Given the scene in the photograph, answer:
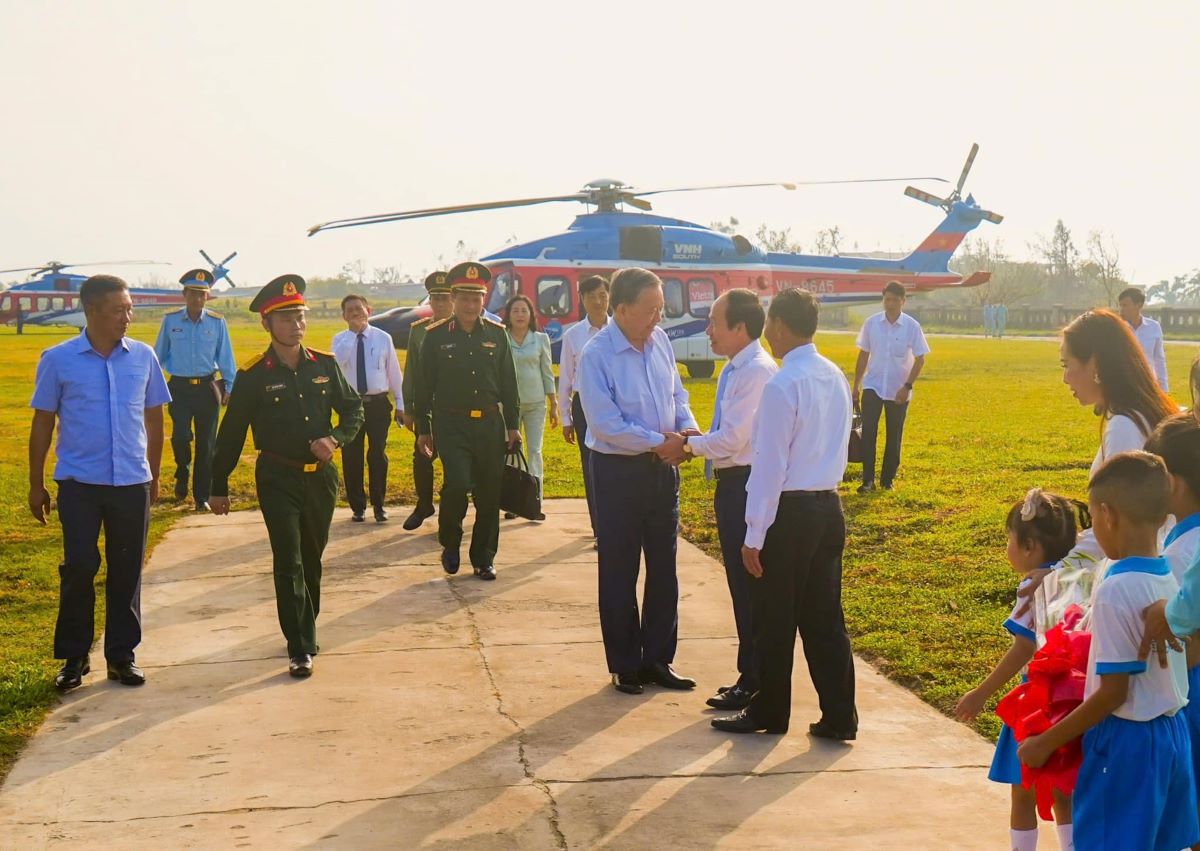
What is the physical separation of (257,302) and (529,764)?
286 cm

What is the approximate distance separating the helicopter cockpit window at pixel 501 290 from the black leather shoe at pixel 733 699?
19.6 meters

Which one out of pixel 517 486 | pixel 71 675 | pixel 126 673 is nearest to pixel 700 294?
pixel 517 486

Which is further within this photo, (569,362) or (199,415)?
(199,415)

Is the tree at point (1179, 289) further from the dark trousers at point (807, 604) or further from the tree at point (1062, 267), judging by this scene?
the dark trousers at point (807, 604)

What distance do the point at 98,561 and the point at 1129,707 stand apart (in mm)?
4929

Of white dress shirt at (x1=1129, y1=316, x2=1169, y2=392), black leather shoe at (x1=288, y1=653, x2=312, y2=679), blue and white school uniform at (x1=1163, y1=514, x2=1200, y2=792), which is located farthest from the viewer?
white dress shirt at (x1=1129, y1=316, x2=1169, y2=392)

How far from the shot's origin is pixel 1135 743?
3.33 m

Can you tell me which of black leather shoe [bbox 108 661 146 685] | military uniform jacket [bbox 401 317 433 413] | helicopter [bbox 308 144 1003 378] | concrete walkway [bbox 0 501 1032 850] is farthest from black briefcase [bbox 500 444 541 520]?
helicopter [bbox 308 144 1003 378]

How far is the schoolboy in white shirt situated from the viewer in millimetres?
3240

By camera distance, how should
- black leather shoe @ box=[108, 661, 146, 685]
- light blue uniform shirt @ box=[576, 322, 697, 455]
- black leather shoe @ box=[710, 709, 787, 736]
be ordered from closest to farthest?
black leather shoe @ box=[710, 709, 787, 736], light blue uniform shirt @ box=[576, 322, 697, 455], black leather shoe @ box=[108, 661, 146, 685]

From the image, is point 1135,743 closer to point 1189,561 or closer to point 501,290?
point 1189,561

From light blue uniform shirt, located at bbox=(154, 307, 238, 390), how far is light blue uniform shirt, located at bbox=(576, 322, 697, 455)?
21.9 feet

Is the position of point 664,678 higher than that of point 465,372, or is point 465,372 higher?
point 465,372

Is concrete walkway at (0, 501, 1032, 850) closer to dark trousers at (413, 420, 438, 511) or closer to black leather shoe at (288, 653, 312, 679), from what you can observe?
black leather shoe at (288, 653, 312, 679)
